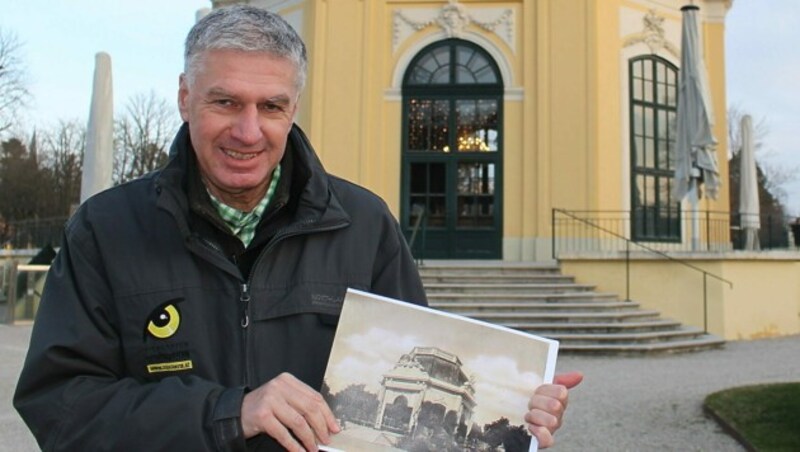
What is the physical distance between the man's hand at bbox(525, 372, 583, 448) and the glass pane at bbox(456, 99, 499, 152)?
15133mm

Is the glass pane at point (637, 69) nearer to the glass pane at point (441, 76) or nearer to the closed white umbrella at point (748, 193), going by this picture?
the closed white umbrella at point (748, 193)

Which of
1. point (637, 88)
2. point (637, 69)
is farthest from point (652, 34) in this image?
point (637, 88)

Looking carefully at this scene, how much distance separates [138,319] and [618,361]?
935 centimetres

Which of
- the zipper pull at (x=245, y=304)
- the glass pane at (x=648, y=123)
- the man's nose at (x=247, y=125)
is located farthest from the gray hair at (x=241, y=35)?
the glass pane at (x=648, y=123)

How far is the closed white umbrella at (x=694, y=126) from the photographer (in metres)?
13.0

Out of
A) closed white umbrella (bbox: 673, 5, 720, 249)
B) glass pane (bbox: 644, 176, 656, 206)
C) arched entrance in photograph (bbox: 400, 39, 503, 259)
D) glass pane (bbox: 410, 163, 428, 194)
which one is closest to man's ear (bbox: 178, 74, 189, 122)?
closed white umbrella (bbox: 673, 5, 720, 249)

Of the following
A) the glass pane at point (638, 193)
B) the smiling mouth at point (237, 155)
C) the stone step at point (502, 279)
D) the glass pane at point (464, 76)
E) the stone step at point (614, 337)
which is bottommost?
the stone step at point (614, 337)

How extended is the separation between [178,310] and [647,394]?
269 inches

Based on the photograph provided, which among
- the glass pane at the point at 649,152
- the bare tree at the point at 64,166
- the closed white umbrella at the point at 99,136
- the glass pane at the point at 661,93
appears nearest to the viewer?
the closed white umbrella at the point at 99,136

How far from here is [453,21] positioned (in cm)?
1658

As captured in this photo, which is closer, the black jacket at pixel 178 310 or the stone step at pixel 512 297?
the black jacket at pixel 178 310

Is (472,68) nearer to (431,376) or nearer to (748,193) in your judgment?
(748,193)

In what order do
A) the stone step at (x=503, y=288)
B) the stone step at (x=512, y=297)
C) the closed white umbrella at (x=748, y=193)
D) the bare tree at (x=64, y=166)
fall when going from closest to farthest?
the stone step at (x=512, y=297), the stone step at (x=503, y=288), the closed white umbrella at (x=748, y=193), the bare tree at (x=64, y=166)

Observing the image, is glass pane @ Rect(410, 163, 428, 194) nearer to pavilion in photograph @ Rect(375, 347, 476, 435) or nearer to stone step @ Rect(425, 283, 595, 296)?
stone step @ Rect(425, 283, 595, 296)
